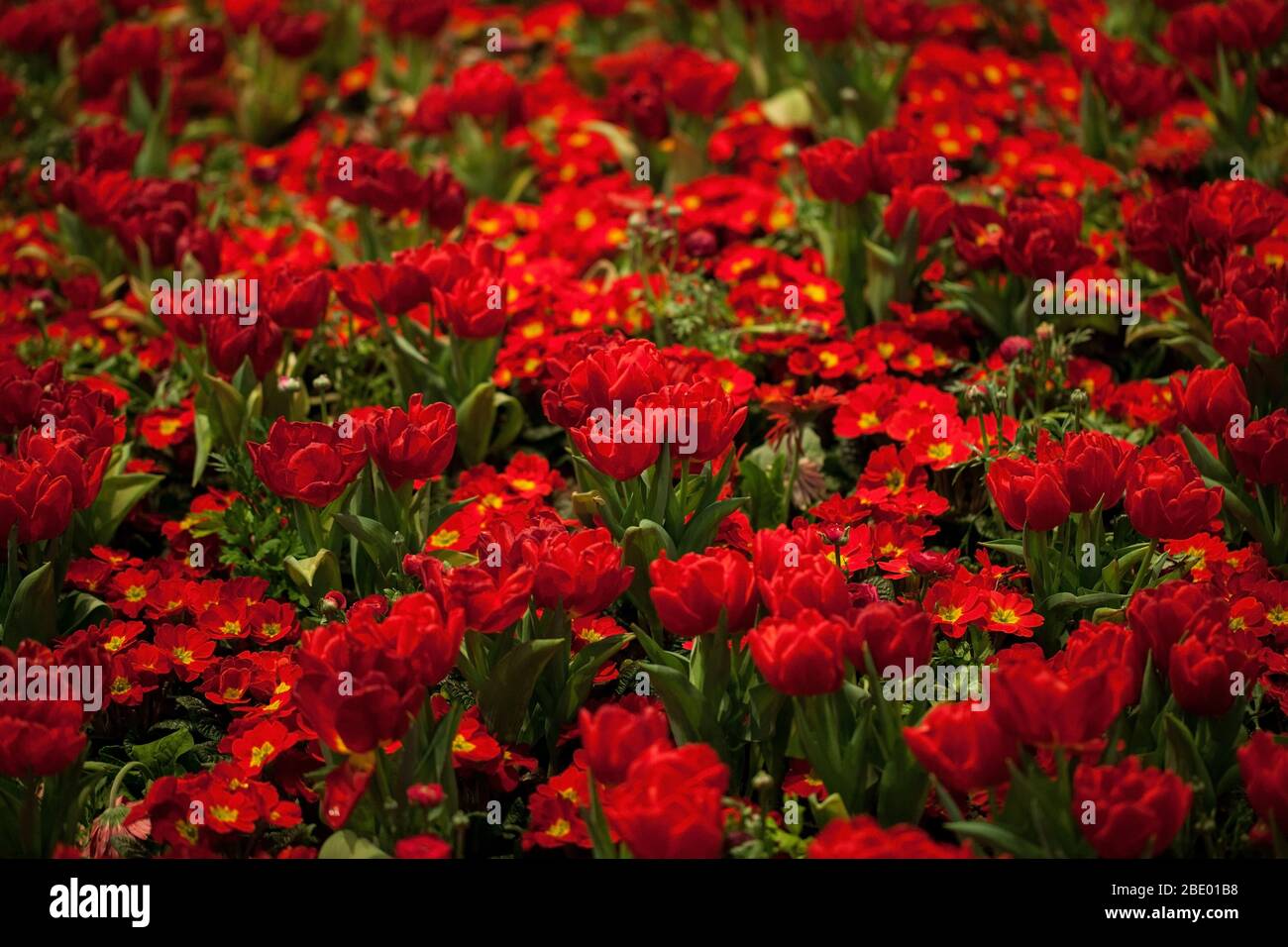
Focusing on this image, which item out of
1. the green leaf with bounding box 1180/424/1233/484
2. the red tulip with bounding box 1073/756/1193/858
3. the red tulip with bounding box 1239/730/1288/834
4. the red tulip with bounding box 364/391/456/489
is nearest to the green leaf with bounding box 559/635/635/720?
the red tulip with bounding box 364/391/456/489

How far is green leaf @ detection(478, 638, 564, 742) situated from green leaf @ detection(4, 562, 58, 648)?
754 millimetres

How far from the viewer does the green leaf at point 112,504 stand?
2797 millimetres

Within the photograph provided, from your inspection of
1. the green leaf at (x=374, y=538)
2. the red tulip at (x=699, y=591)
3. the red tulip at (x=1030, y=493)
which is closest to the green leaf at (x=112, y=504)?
the green leaf at (x=374, y=538)

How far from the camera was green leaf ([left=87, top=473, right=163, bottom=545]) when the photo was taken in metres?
2.80

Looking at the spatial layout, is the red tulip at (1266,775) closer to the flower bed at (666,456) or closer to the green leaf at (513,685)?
the flower bed at (666,456)

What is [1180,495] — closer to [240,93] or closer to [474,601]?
[474,601]

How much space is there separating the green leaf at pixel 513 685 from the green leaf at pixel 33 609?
754 mm

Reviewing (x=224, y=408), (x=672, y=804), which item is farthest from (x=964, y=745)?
(x=224, y=408)

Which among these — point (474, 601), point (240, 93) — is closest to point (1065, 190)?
point (474, 601)

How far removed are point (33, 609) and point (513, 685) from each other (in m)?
0.83

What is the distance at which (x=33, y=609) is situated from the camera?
94.9 inches

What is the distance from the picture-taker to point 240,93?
4.83 meters

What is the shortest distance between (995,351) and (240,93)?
2.81 m

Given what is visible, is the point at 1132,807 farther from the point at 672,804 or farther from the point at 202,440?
the point at 202,440
